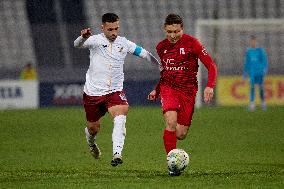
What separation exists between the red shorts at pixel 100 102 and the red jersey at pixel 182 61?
2.26 feet

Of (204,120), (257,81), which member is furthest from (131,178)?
(257,81)

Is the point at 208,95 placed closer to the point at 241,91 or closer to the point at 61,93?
the point at 61,93

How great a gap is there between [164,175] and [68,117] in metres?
11.8

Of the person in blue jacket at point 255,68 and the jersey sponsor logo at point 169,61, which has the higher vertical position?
the jersey sponsor logo at point 169,61

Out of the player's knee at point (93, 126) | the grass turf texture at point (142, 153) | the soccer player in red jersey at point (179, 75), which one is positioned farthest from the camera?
the player's knee at point (93, 126)

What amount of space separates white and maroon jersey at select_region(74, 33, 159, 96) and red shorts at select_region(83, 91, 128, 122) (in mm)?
64

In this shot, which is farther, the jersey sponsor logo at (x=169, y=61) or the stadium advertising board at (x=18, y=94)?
the stadium advertising board at (x=18, y=94)

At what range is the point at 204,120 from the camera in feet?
66.1

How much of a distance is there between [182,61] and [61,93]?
1708cm

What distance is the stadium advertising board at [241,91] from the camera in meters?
27.6

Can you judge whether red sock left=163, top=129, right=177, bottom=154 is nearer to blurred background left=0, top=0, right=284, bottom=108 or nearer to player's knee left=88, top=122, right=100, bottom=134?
player's knee left=88, top=122, right=100, bottom=134

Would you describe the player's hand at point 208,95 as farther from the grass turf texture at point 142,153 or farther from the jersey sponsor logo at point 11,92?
the jersey sponsor logo at point 11,92

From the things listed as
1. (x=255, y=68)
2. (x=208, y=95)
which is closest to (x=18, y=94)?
(x=255, y=68)

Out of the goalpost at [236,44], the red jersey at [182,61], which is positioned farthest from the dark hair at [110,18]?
the goalpost at [236,44]
